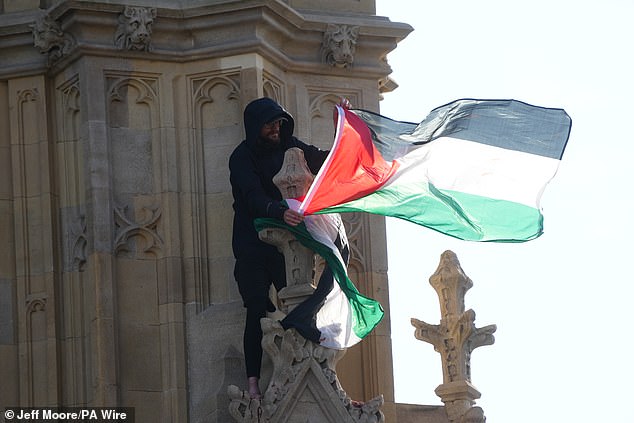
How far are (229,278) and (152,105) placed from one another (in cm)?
187

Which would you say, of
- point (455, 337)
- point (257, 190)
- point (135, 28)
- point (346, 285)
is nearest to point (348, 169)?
point (257, 190)

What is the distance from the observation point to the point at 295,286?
2639 cm

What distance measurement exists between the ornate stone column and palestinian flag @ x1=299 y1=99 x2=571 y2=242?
624mm

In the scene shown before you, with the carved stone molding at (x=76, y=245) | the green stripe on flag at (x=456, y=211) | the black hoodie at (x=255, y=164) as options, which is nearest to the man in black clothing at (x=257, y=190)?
the black hoodie at (x=255, y=164)

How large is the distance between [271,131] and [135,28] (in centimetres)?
172

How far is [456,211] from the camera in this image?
26953 millimetres

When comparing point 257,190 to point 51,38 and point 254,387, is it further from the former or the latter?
point 51,38

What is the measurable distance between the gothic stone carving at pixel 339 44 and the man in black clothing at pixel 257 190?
1.38 m

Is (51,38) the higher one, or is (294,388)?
(51,38)

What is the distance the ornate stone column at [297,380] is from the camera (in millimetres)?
26016

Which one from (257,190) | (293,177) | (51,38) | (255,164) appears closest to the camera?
(293,177)

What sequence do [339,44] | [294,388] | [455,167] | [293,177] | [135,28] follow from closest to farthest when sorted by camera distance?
[294,388] < [293,177] < [455,167] < [135,28] < [339,44]

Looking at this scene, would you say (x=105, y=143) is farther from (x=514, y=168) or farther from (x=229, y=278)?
(x=514, y=168)

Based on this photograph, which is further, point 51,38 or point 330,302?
point 51,38
